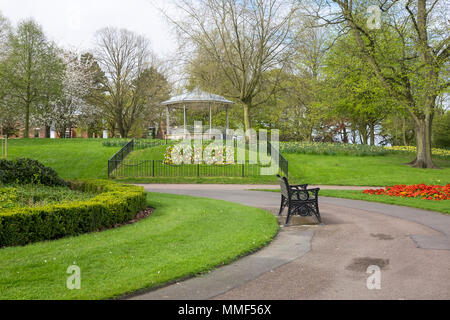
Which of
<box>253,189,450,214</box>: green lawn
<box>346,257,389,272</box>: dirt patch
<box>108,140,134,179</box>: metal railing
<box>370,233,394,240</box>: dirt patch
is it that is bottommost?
<box>346,257,389,272</box>: dirt patch

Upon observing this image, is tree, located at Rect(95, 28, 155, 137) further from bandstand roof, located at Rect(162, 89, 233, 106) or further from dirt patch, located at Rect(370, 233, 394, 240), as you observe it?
dirt patch, located at Rect(370, 233, 394, 240)

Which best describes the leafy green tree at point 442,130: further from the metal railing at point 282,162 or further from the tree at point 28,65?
the tree at point 28,65

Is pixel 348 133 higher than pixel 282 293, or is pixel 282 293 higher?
pixel 348 133

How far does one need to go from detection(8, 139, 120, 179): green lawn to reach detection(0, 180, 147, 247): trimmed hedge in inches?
475

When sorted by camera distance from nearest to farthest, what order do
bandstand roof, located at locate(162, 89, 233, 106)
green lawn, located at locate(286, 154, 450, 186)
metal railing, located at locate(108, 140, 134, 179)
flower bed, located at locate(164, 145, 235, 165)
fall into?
1. green lawn, located at locate(286, 154, 450, 186)
2. metal railing, located at locate(108, 140, 134, 179)
3. flower bed, located at locate(164, 145, 235, 165)
4. bandstand roof, located at locate(162, 89, 233, 106)

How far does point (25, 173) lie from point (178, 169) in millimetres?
10267

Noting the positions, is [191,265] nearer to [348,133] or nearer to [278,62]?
[278,62]

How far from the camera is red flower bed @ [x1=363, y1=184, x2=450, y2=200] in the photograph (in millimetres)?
11675

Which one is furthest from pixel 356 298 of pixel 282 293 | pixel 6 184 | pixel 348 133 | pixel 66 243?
pixel 348 133

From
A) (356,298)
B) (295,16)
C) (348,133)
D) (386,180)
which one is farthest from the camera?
(348,133)

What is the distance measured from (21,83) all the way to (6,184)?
25956 mm

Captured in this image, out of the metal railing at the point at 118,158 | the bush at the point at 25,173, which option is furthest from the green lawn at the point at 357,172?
the bush at the point at 25,173

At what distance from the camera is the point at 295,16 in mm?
21422

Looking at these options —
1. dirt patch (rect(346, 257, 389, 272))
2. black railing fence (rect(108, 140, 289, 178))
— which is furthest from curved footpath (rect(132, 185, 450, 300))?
black railing fence (rect(108, 140, 289, 178))
